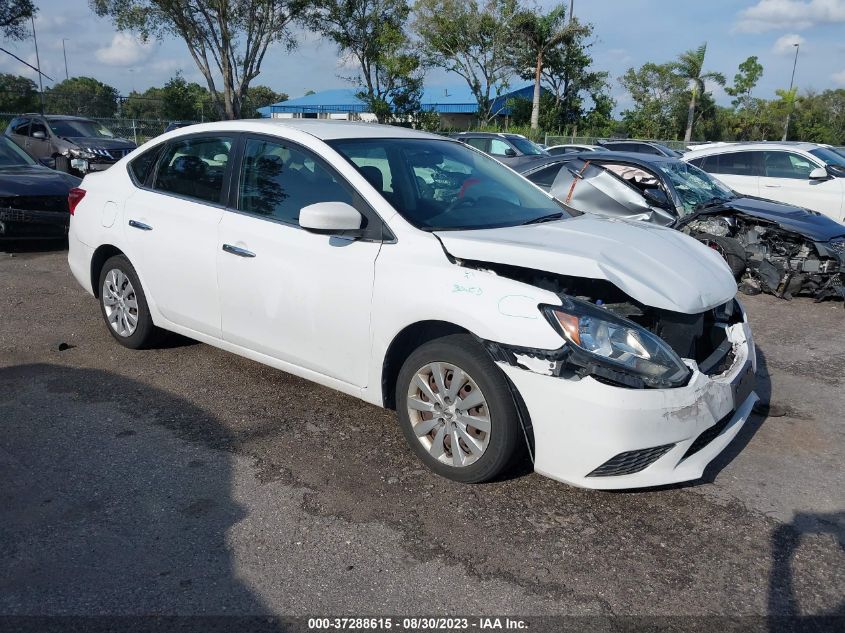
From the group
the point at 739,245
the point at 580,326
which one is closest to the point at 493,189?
the point at 580,326

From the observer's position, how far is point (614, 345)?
3230mm

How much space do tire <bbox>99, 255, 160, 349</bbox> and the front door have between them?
39.1 inches

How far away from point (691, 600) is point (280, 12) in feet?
96.6

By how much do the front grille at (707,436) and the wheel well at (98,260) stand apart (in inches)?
161

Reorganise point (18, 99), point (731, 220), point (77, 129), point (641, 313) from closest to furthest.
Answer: point (641, 313), point (731, 220), point (77, 129), point (18, 99)

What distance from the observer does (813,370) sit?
566cm

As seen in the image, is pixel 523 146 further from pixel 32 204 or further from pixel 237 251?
pixel 237 251

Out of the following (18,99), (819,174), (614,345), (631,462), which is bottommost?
(631,462)

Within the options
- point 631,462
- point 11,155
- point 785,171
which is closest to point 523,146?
point 785,171

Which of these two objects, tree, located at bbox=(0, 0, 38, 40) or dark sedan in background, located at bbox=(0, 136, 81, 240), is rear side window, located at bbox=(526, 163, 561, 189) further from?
tree, located at bbox=(0, 0, 38, 40)

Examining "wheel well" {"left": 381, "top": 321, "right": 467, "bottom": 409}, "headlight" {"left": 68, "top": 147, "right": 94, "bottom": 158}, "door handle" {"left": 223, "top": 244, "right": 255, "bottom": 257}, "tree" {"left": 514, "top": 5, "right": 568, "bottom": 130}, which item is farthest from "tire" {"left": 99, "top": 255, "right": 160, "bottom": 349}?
"tree" {"left": 514, "top": 5, "right": 568, "bottom": 130}

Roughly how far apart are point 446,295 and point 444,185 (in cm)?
113

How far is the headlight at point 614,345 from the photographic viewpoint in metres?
3.16

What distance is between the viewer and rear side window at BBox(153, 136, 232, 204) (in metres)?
4.70
